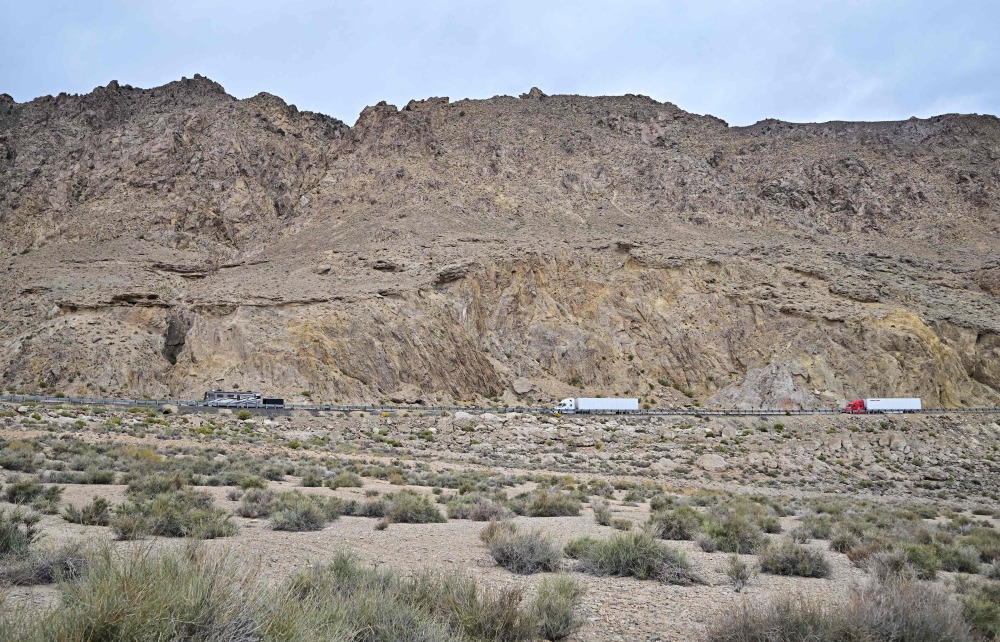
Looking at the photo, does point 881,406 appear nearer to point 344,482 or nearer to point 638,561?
point 344,482

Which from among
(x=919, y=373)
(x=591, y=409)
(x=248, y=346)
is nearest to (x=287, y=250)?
(x=248, y=346)

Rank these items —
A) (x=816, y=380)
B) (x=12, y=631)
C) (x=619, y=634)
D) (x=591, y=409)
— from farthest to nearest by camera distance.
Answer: (x=816, y=380), (x=591, y=409), (x=619, y=634), (x=12, y=631)

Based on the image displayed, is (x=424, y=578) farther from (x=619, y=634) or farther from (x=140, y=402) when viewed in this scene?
(x=140, y=402)

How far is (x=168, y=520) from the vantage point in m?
9.48

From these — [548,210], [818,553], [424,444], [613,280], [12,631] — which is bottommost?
[424,444]

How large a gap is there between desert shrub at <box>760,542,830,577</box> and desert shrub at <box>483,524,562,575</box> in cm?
316

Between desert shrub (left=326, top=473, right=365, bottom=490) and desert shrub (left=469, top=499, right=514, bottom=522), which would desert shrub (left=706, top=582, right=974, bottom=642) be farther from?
desert shrub (left=326, top=473, right=365, bottom=490)

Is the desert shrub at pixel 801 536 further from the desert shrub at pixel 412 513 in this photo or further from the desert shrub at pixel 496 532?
the desert shrub at pixel 412 513

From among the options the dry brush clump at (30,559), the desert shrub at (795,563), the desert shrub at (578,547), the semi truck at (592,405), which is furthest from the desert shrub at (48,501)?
the semi truck at (592,405)

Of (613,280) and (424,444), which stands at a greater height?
(613,280)

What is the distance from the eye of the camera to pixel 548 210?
72250 millimetres

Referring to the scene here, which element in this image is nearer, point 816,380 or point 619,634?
point 619,634

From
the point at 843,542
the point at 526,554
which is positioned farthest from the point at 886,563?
the point at 526,554

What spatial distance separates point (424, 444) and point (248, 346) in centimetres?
1850
